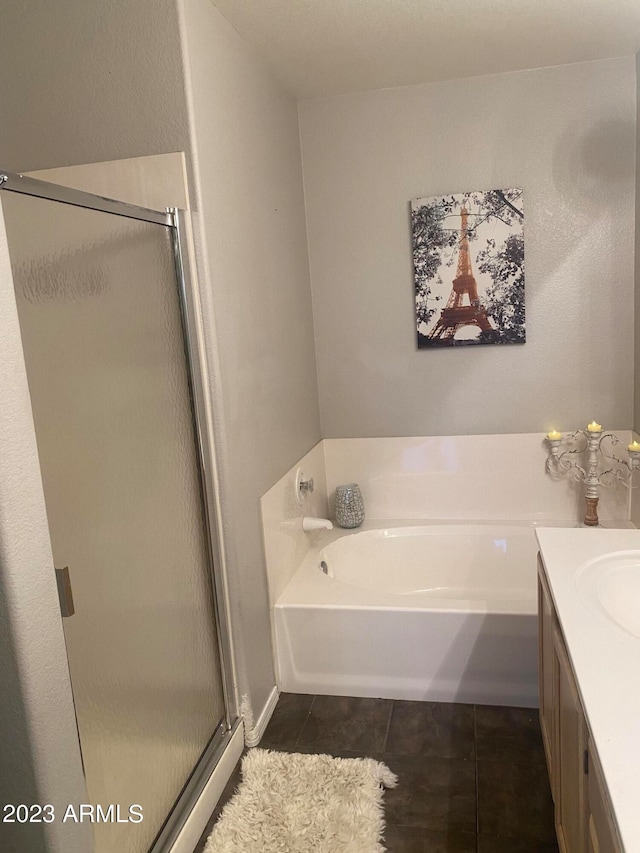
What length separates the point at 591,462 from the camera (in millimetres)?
2955

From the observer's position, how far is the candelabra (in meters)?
2.95

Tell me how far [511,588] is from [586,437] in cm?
77

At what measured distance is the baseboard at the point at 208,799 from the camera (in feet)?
5.96

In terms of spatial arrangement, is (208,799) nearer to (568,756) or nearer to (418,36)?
(568,756)

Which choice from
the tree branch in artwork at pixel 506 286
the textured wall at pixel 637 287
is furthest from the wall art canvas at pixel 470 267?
the textured wall at pixel 637 287

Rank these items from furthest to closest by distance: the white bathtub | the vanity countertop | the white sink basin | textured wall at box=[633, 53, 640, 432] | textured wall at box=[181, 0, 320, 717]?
textured wall at box=[633, 53, 640, 432] → the white bathtub → textured wall at box=[181, 0, 320, 717] → the white sink basin → the vanity countertop

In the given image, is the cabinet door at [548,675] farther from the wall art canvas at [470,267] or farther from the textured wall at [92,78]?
the textured wall at [92,78]

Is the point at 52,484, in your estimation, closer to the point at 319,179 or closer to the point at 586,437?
the point at 319,179

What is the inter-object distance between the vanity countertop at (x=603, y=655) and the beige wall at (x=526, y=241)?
130 centimetres

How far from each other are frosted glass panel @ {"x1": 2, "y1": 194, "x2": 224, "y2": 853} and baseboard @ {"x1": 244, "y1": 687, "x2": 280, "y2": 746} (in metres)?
0.22

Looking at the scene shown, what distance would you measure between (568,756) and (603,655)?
0.37 m

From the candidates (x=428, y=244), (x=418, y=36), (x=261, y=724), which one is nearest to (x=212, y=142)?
(x=418, y=36)

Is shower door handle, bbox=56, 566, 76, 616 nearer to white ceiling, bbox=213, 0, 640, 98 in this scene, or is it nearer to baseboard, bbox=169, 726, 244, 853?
baseboard, bbox=169, 726, 244, 853

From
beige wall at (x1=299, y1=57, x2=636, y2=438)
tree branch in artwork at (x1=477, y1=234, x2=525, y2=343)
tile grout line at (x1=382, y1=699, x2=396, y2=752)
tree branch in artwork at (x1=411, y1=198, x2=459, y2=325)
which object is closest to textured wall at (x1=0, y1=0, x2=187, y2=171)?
beige wall at (x1=299, y1=57, x2=636, y2=438)
